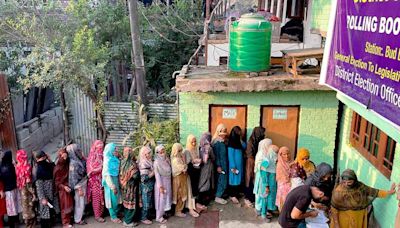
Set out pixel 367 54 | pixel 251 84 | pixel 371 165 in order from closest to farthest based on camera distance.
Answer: pixel 367 54, pixel 371 165, pixel 251 84

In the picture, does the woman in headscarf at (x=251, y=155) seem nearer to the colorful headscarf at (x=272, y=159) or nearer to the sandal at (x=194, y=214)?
the colorful headscarf at (x=272, y=159)

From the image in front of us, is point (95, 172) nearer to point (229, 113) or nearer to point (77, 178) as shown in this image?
point (77, 178)

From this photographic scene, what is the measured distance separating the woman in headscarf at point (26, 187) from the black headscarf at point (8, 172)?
0.38 feet

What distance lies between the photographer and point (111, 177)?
233 inches

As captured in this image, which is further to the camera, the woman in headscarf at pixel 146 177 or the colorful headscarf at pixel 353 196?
the woman in headscarf at pixel 146 177

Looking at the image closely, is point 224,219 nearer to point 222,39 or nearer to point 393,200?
point 393,200

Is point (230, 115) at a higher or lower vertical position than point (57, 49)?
lower

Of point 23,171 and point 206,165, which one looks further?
point 206,165

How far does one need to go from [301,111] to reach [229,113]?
1273 millimetres

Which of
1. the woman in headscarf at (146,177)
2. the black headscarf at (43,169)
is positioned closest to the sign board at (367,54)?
the woman in headscarf at (146,177)

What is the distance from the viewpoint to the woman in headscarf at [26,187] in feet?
18.9

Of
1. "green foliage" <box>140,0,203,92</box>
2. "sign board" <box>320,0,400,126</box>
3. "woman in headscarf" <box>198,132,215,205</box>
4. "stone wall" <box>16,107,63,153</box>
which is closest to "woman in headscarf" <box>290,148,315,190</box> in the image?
"sign board" <box>320,0,400,126</box>

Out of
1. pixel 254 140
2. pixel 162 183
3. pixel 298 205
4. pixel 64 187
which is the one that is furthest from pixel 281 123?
pixel 64 187

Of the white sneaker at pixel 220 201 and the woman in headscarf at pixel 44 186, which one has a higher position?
the woman in headscarf at pixel 44 186
